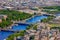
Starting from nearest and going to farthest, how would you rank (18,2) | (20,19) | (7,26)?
(7,26) → (20,19) → (18,2)

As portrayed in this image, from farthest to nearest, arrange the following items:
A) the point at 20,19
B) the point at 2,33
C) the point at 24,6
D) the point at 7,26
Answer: the point at 24,6 < the point at 20,19 < the point at 7,26 < the point at 2,33

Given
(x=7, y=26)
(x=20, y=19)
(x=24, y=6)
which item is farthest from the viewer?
(x=24, y=6)

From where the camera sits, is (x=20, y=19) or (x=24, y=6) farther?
(x=24, y=6)

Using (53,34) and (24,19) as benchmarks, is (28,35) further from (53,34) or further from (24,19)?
(24,19)

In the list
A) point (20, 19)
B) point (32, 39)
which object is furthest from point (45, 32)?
point (20, 19)

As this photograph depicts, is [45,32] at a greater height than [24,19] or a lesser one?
greater

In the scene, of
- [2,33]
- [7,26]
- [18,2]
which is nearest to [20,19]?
[7,26]

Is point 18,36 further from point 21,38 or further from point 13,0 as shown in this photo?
point 13,0

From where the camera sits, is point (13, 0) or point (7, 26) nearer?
point (7, 26)

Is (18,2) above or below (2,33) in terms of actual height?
below
